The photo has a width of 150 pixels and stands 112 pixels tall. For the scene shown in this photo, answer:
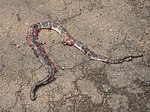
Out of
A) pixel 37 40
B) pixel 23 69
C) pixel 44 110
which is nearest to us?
pixel 44 110

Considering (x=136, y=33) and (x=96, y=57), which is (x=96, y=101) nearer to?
(x=96, y=57)

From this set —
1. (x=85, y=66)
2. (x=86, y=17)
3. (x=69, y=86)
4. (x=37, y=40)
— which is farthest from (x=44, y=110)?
(x=86, y=17)

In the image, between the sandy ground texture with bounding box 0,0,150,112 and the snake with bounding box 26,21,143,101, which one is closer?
the sandy ground texture with bounding box 0,0,150,112

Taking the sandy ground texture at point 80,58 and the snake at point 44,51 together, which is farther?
the snake at point 44,51
